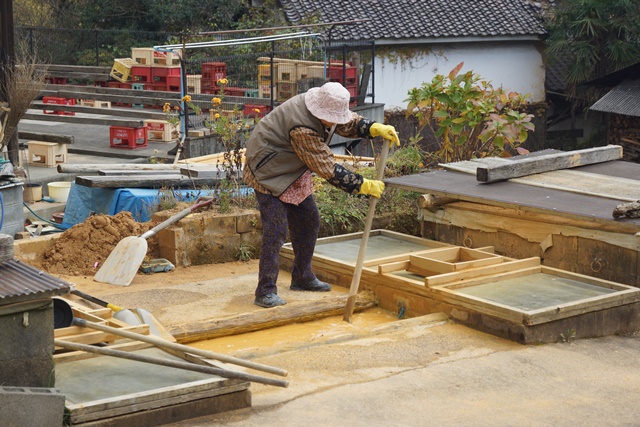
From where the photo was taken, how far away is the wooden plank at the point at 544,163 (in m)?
8.43

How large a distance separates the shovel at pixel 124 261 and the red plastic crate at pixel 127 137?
878 cm

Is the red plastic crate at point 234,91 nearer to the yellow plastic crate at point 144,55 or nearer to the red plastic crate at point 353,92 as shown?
the yellow plastic crate at point 144,55

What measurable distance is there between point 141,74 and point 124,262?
1335 centimetres

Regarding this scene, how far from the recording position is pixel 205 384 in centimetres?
491

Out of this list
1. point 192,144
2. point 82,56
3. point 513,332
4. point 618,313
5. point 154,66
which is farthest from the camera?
point 82,56

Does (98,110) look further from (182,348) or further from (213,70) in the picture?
(182,348)

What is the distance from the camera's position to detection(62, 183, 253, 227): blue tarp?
9320 millimetres

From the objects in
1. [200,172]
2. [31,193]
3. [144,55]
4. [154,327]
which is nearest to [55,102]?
[144,55]

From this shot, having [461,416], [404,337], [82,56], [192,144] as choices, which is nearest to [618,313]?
[404,337]

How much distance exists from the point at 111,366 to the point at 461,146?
6.38m

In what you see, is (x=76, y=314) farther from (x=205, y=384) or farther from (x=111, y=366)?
(x=205, y=384)

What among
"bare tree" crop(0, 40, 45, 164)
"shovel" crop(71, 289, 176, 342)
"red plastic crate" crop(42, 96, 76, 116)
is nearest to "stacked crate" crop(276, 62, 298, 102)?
"red plastic crate" crop(42, 96, 76, 116)

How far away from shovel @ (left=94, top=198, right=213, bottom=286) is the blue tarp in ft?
4.04

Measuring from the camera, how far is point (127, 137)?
16.6m
